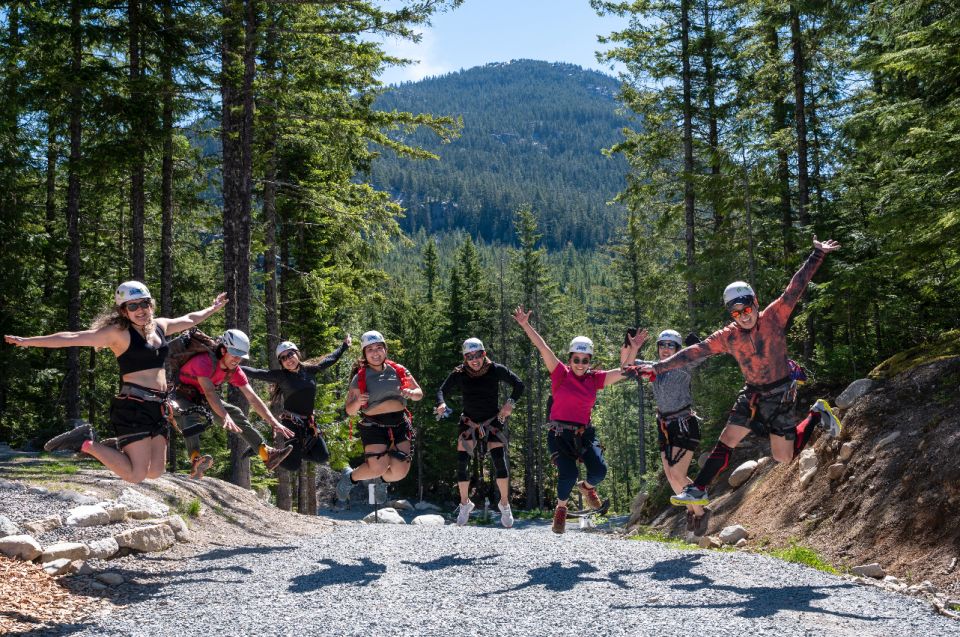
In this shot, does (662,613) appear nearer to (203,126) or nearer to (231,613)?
(231,613)

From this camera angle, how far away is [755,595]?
24.7 feet

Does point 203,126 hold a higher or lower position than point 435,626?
higher

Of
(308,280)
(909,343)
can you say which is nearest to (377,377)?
(308,280)

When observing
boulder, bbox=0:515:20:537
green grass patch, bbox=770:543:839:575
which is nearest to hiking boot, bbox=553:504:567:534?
green grass patch, bbox=770:543:839:575

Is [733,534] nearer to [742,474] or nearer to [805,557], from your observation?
[805,557]

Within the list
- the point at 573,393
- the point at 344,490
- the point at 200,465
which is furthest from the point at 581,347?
the point at 344,490

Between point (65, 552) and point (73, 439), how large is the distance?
4.47 ft

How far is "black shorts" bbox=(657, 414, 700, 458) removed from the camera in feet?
32.5

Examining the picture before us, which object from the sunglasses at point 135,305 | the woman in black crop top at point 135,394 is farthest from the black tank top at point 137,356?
the sunglasses at point 135,305

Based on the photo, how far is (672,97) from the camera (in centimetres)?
2367

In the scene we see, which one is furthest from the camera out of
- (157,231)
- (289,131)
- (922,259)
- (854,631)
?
(157,231)

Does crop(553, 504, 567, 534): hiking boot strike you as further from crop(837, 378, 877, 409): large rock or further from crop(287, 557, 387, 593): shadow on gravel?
crop(837, 378, 877, 409): large rock

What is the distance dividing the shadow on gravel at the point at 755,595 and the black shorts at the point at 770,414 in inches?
68.7

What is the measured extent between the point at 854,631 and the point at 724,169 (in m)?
17.5
